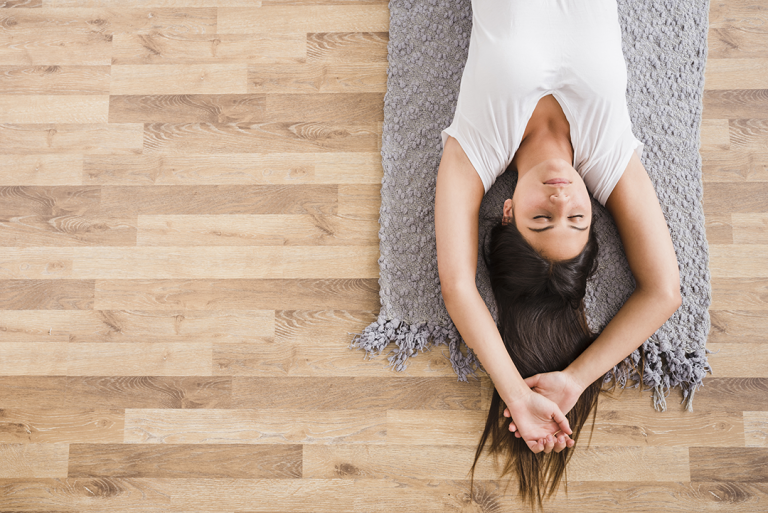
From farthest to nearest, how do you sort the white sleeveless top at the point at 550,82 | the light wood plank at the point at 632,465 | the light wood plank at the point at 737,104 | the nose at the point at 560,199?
the light wood plank at the point at 737,104
the light wood plank at the point at 632,465
the white sleeveless top at the point at 550,82
the nose at the point at 560,199

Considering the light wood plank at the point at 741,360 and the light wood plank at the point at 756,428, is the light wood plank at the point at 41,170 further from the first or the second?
the light wood plank at the point at 756,428

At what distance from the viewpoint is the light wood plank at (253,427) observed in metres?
1.21

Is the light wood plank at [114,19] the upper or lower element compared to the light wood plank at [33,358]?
upper

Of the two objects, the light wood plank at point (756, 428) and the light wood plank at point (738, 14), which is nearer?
the light wood plank at point (756, 428)

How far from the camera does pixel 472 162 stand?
109cm

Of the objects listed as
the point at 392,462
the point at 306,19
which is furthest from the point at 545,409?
the point at 306,19

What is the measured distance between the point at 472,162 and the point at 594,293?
48 cm

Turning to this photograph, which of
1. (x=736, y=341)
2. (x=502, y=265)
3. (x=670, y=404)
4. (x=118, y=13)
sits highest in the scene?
(x=118, y=13)

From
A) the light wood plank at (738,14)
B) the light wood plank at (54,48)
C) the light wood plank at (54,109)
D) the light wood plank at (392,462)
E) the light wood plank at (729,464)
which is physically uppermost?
the light wood plank at (738,14)

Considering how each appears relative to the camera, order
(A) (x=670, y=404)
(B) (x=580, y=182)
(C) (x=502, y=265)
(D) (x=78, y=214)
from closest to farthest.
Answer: (B) (x=580, y=182) < (C) (x=502, y=265) < (A) (x=670, y=404) < (D) (x=78, y=214)

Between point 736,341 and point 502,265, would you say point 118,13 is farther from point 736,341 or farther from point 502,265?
point 736,341

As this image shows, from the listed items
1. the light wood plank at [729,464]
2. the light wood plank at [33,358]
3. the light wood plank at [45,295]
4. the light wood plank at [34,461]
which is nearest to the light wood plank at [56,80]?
the light wood plank at [45,295]

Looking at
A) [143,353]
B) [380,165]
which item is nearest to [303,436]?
[143,353]

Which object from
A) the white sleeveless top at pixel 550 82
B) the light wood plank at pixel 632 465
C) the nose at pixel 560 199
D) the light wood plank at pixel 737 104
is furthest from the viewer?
the light wood plank at pixel 737 104
